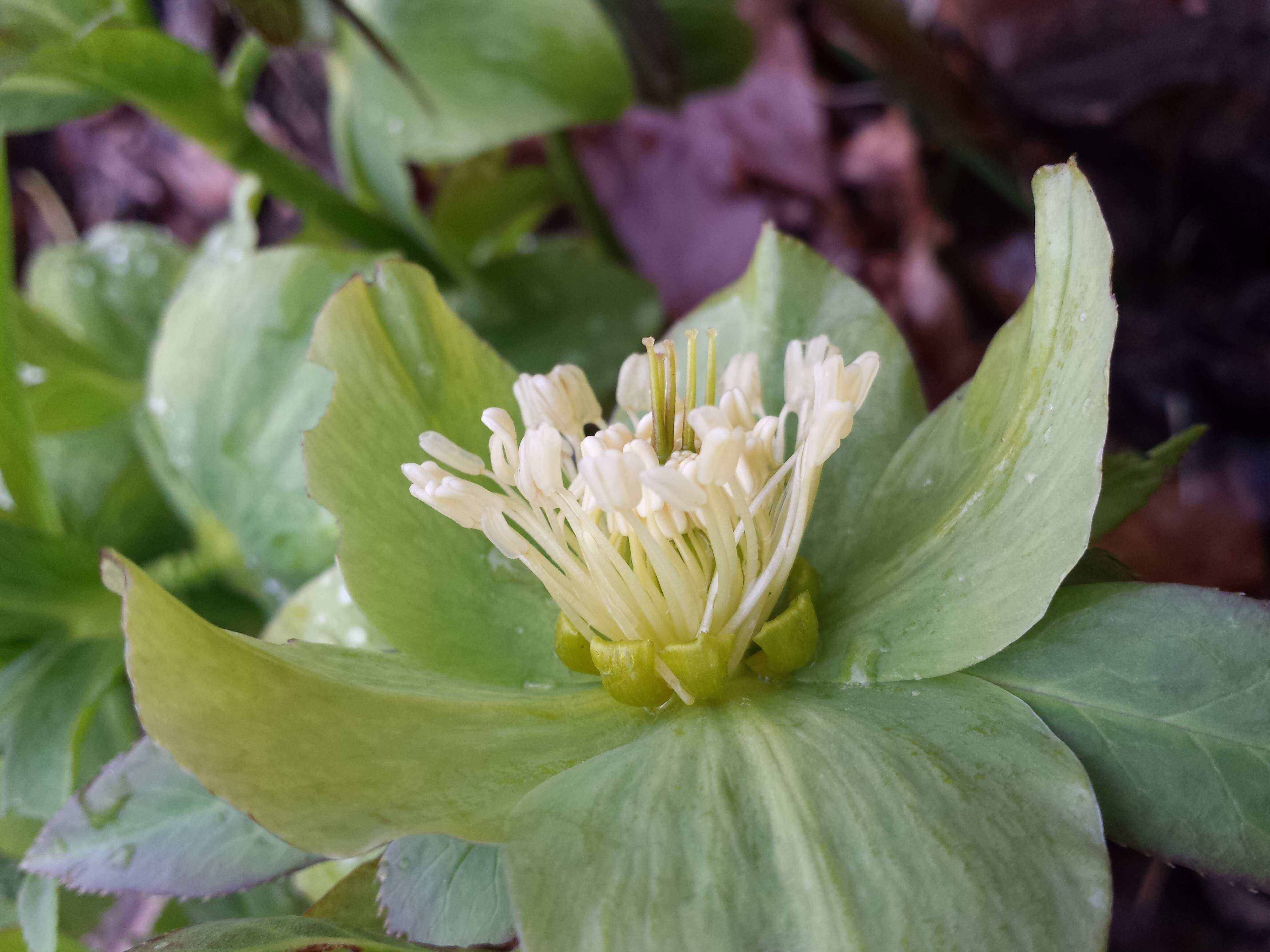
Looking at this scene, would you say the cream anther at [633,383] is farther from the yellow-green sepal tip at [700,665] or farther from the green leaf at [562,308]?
the green leaf at [562,308]

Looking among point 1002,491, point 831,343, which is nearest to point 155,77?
point 831,343

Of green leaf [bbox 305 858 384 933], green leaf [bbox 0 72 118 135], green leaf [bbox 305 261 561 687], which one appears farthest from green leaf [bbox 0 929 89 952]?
green leaf [bbox 0 72 118 135]

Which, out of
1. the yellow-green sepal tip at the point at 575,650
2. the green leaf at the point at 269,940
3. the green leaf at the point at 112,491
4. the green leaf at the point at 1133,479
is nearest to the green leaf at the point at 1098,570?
the green leaf at the point at 1133,479

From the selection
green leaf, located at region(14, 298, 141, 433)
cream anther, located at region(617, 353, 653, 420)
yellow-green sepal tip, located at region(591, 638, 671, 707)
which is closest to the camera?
yellow-green sepal tip, located at region(591, 638, 671, 707)

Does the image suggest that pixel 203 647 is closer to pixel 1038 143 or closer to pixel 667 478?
pixel 667 478

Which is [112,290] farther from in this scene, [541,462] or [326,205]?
[541,462]

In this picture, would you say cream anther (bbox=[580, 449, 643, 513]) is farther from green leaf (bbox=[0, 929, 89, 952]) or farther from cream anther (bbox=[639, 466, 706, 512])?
green leaf (bbox=[0, 929, 89, 952])
